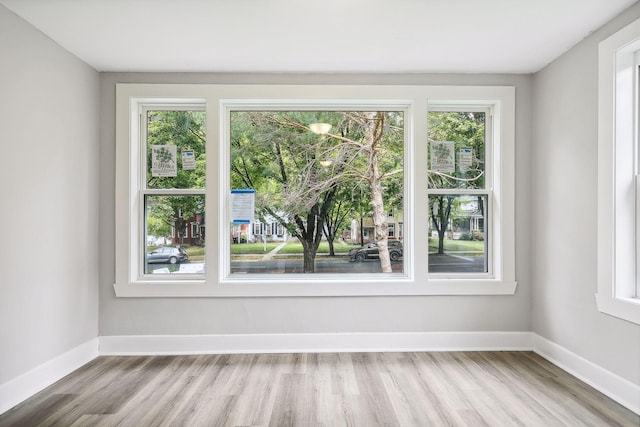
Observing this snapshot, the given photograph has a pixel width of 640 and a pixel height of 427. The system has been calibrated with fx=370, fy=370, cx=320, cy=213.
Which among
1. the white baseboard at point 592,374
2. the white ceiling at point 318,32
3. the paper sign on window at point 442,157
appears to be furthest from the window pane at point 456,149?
the white baseboard at point 592,374

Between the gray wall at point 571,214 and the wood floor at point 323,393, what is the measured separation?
0.31 meters

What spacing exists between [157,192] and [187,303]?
1.02m

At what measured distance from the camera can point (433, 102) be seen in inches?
130

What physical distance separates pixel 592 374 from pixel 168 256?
135 inches

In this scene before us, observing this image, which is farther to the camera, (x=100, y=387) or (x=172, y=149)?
(x=172, y=149)

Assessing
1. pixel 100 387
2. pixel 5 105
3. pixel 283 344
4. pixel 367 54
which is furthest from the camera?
pixel 283 344

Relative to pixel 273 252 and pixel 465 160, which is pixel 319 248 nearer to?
pixel 273 252

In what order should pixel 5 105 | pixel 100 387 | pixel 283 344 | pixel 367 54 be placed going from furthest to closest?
pixel 283 344 → pixel 367 54 → pixel 100 387 → pixel 5 105

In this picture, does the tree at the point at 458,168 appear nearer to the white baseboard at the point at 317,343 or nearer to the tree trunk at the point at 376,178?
the tree trunk at the point at 376,178

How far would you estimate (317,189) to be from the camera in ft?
11.0

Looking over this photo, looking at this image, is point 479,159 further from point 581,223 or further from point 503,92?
point 581,223

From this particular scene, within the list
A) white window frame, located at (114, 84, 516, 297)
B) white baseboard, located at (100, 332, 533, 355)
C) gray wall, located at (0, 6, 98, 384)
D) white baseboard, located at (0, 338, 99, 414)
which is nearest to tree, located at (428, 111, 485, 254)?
white window frame, located at (114, 84, 516, 297)

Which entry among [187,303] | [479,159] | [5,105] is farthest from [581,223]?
[5,105]

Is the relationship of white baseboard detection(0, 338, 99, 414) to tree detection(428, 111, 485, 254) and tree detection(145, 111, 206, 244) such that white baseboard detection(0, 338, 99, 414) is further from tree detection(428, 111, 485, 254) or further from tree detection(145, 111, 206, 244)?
tree detection(428, 111, 485, 254)
